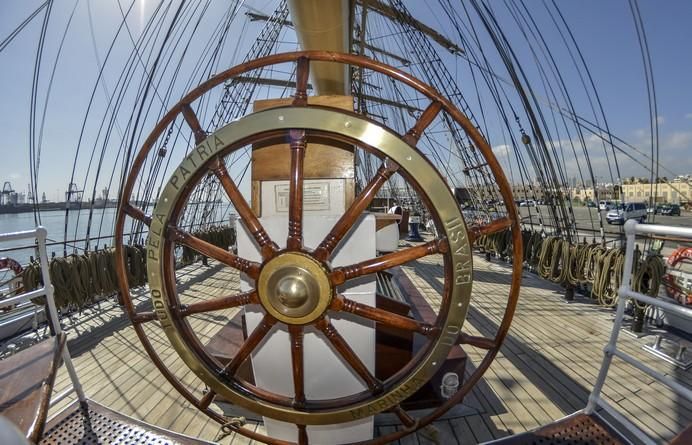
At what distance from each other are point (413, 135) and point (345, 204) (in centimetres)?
49

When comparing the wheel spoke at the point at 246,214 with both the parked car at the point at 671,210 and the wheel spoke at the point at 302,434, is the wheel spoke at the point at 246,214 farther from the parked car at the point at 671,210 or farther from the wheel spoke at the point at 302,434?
the parked car at the point at 671,210

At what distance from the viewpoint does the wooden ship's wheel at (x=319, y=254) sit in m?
1.14

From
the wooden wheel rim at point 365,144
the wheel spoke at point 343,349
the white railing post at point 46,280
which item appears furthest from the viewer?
the white railing post at point 46,280

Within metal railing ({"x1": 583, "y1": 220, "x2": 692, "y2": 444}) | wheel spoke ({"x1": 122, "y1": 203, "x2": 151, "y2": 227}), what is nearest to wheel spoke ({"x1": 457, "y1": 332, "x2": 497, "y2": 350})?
metal railing ({"x1": 583, "y1": 220, "x2": 692, "y2": 444})

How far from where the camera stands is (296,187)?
3.97 ft

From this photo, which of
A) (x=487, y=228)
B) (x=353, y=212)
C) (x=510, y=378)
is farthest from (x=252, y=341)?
(x=510, y=378)

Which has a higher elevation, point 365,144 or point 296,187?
point 365,144

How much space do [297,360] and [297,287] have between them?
30 cm

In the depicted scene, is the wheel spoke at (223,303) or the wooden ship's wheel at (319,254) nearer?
the wooden ship's wheel at (319,254)

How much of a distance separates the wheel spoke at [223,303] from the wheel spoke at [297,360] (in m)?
0.18

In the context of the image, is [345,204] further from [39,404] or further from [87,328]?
[87,328]

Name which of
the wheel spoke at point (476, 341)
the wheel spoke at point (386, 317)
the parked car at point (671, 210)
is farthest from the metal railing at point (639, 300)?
the parked car at point (671, 210)

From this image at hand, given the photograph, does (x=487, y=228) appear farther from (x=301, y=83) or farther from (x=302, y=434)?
(x=302, y=434)

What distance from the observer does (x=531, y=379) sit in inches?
97.0
